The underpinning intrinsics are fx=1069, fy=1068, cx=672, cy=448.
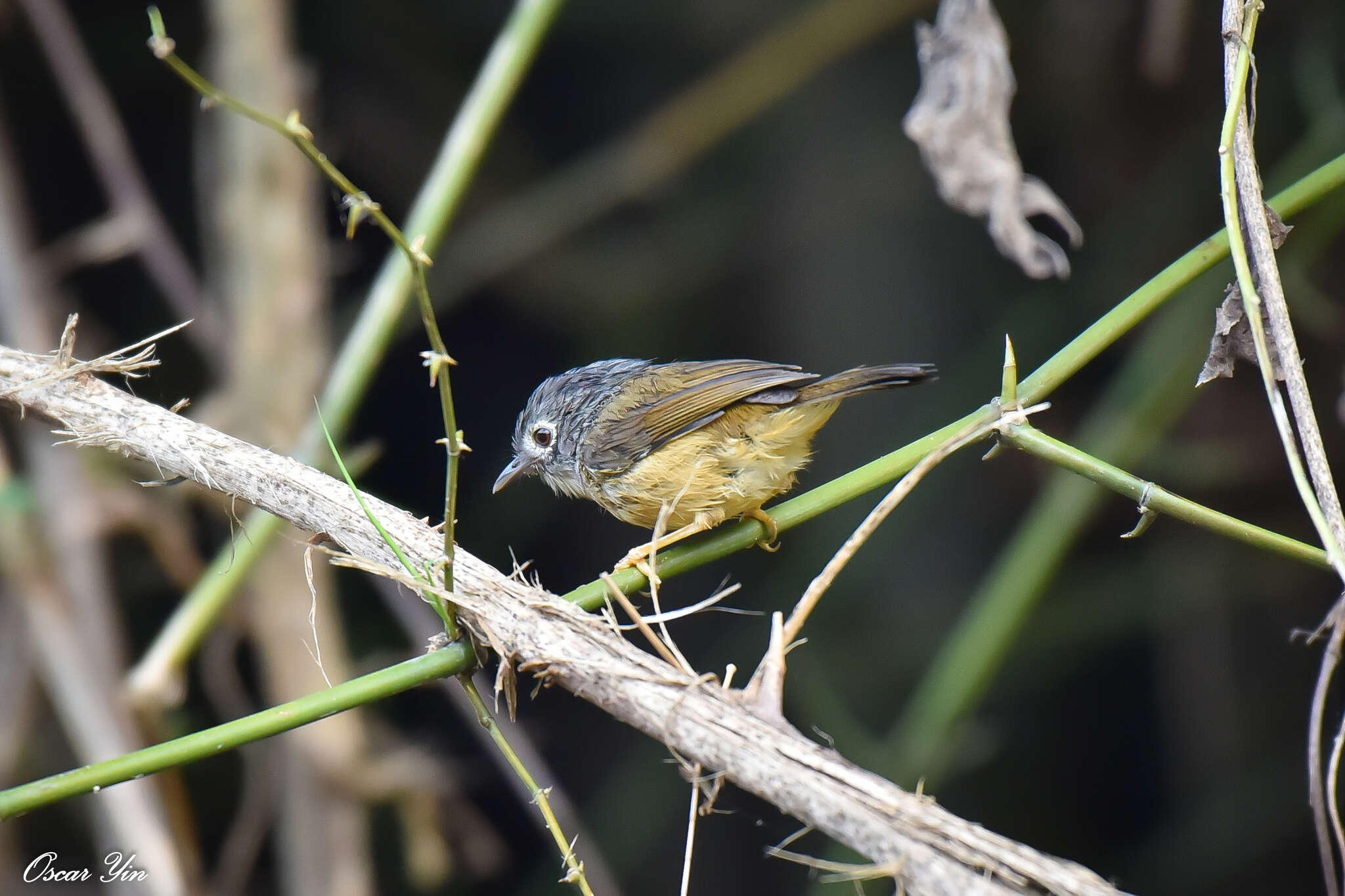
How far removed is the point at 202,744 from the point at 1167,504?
4.76 feet

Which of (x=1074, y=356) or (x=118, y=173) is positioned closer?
(x=1074, y=356)

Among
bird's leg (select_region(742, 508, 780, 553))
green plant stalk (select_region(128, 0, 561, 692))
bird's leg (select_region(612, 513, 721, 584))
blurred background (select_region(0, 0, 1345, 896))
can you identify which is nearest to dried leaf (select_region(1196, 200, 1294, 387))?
bird's leg (select_region(742, 508, 780, 553))

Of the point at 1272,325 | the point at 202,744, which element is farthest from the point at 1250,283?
the point at 202,744

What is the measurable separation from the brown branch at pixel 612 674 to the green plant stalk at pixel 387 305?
0.74 meters

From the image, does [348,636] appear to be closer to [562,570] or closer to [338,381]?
[562,570]

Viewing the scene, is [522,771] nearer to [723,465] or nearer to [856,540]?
[856,540]

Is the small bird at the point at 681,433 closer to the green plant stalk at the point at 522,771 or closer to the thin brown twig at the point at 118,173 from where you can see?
the green plant stalk at the point at 522,771

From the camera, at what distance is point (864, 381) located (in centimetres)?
258

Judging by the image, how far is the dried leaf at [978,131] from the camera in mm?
2461

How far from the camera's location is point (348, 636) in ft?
15.7

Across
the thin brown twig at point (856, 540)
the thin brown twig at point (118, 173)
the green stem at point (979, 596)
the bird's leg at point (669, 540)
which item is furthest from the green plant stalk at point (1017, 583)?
the thin brown twig at point (118, 173)

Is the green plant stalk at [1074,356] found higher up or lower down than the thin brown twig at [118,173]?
lower down

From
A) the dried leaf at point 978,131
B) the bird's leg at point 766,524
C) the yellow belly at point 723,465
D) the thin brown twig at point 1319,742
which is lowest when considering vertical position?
the thin brown twig at point 1319,742

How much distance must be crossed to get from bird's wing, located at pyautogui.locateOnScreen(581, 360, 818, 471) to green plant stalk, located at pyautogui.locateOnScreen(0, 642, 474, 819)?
4.64 ft
